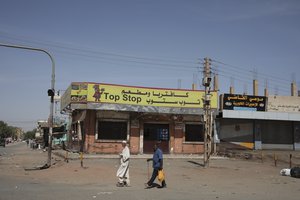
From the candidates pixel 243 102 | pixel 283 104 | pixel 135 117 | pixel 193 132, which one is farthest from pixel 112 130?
pixel 283 104

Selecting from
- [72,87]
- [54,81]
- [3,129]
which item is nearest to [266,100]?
[72,87]

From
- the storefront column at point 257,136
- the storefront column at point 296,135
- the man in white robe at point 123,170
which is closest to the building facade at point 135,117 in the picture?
the storefront column at point 257,136

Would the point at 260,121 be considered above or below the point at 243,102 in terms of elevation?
below

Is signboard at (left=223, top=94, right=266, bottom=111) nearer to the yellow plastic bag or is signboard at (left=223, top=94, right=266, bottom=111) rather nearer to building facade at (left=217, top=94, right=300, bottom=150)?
building facade at (left=217, top=94, right=300, bottom=150)

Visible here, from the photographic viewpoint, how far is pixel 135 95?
32.4 metres

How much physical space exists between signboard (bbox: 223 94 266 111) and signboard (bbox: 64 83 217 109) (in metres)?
1.98

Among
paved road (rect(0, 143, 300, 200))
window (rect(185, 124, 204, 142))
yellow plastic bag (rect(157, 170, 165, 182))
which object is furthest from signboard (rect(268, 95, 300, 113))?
yellow plastic bag (rect(157, 170, 165, 182))

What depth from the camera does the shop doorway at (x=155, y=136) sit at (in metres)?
33.6

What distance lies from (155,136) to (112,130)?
147 inches

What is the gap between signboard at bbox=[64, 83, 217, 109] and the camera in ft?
102

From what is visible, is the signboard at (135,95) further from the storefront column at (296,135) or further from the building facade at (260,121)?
the storefront column at (296,135)

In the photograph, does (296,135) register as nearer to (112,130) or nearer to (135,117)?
(135,117)

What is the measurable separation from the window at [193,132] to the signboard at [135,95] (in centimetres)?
204

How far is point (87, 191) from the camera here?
1338cm
